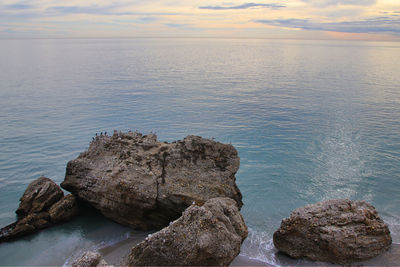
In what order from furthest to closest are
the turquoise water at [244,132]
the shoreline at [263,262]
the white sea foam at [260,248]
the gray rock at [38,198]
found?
1. the gray rock at [38,198]
2. the turquoise water at [244,132]
3. the white sea foam at [260,248]
4. the shoreline at [263,262]

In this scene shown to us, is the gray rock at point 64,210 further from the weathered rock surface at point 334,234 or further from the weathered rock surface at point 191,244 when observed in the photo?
the weathered rock surface at point 334,234

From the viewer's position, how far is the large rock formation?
16.1 m

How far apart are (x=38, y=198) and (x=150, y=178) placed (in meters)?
6.55

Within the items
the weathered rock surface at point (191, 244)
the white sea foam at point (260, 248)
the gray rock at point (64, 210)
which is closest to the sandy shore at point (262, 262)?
the white sea foam at point (260, 248)

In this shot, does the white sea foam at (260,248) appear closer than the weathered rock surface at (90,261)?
No

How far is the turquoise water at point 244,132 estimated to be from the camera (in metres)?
17.2

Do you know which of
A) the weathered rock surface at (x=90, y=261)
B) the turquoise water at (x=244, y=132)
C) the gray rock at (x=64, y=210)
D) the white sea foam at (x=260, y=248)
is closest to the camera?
the weathered rock surface at (x=90, y=261)

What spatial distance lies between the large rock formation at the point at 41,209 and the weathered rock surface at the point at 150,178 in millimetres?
877

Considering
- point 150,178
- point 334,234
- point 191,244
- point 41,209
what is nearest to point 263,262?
point 334,234

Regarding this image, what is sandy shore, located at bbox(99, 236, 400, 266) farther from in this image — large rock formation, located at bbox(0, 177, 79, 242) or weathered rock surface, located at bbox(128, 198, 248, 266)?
large rock formation, located at bbox(0, 177, 79, 242)

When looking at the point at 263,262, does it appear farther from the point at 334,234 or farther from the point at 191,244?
the point at 191,244

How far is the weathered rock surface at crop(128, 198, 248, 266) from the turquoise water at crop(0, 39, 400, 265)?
167 inches

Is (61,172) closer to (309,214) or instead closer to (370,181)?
(309,214)

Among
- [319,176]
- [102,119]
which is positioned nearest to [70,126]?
[102,119]
